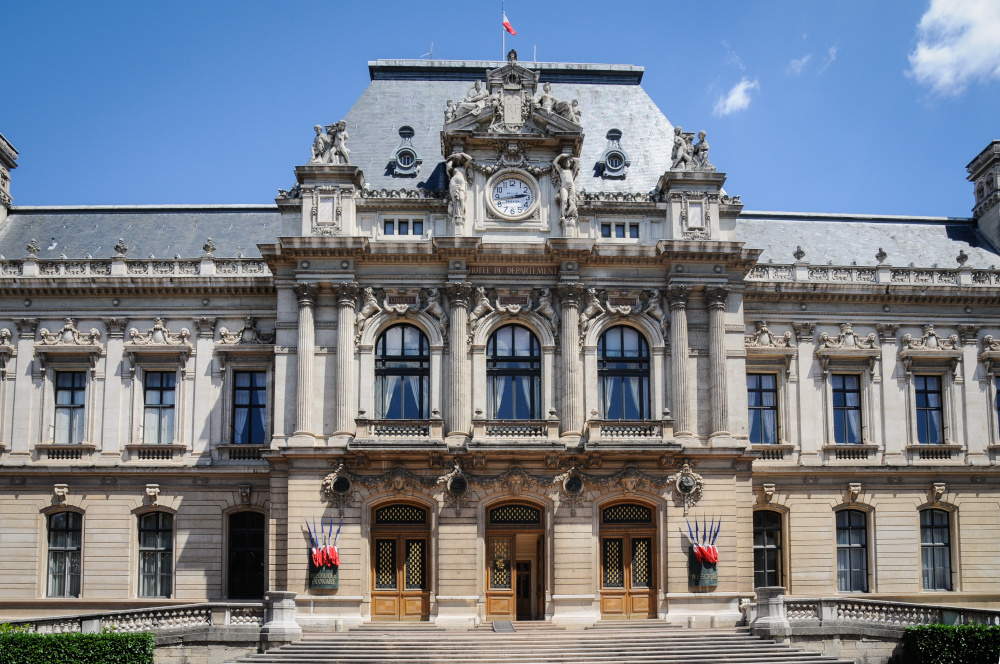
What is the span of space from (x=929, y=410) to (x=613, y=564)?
13750mm

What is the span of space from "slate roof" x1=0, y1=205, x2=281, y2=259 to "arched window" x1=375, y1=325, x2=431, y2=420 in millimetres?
8671

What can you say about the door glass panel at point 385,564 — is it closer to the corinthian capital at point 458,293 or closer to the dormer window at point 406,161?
the corinthian capital at point 458,293

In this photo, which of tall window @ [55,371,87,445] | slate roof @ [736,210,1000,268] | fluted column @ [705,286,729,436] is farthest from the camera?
slate roof @ [736,210,1000,268]

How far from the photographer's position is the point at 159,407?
36.9 meters

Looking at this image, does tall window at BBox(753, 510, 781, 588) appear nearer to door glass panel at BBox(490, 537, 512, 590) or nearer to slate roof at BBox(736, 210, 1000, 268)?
door glass panel at BBox(490, 537, 512, 590)

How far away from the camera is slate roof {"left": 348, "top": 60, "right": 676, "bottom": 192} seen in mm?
37219

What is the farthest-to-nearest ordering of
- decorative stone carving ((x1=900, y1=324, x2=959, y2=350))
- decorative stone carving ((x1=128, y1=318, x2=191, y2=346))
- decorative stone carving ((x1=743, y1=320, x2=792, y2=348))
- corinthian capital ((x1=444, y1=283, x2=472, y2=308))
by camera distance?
decorative stone carving ((x1=900, y1=324, x2=959, y2=350)), decorative stone carving ((x1=743, y1=320, x2=792, y2=348)), decorative stone carving ((x1=128, y1=318, x2=191, y2=346)), corinthian capital ((x1=444, y1=283, x2=472, y2=308))

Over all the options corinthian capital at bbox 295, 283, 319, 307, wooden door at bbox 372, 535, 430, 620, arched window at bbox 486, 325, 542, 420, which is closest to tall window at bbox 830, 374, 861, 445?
arched window at bbox 486, 325, 542, 420

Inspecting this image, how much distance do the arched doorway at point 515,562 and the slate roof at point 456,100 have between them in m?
11.7

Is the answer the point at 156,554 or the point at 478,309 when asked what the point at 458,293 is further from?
the point at 156,554

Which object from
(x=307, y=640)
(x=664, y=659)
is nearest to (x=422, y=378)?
(x=307, y=640)

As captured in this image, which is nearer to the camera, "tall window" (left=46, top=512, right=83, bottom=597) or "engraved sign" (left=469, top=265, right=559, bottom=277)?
"engraved sign" (left=469, top=265, right=559, bottom=277)

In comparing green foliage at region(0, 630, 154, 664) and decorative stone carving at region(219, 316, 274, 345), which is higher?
decorative stone carving at region(219, 316, 274, 345)

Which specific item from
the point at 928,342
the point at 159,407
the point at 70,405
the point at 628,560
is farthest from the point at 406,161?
the point at 928,342
